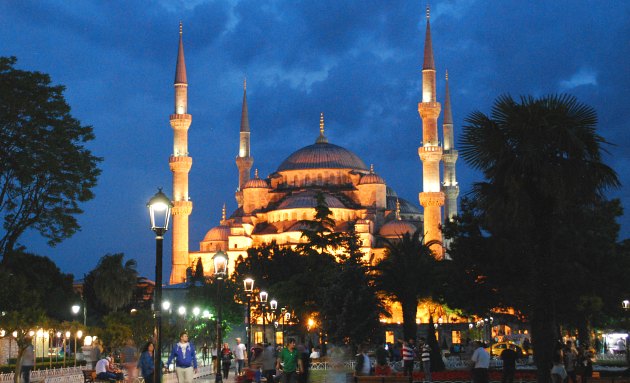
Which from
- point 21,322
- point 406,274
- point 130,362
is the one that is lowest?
point 130,362

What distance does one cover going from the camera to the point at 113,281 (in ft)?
174

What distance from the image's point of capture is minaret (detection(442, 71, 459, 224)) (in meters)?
76.1

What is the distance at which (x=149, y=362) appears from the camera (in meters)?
14.6

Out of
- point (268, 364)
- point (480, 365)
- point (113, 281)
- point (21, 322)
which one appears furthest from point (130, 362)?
point (113, 281)

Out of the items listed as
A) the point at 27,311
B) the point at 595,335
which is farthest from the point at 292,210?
the point at 27,311

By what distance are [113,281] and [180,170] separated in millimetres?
18631

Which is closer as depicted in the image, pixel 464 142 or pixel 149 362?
pixel 149 362

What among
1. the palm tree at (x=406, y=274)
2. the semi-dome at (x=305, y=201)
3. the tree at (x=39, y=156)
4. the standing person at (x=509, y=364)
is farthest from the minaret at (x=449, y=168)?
the standing person at (x=509, y=364)

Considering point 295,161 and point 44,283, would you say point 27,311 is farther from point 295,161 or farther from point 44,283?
point 295,161

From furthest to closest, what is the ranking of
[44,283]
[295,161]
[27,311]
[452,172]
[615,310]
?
[295,161], [452,172], [44,283], [615,310], [27,311]

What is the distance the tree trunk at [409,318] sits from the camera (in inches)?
1370

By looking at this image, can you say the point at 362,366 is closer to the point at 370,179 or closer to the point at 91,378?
the point at 91,378

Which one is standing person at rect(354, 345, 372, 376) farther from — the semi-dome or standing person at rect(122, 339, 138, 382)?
the semi-dome

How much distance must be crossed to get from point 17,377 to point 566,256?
16.5 metres
